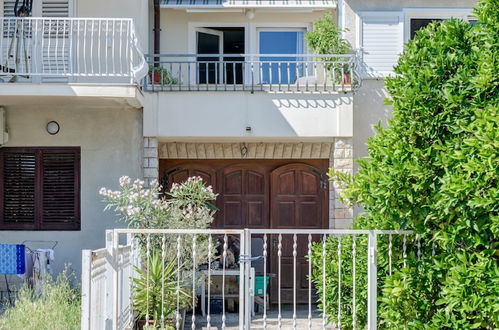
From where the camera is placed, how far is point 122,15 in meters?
12.2

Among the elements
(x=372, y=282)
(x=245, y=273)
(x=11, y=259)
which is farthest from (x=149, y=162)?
(x=372, y=282)

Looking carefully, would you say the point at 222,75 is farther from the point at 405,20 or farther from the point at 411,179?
the point at 411,179

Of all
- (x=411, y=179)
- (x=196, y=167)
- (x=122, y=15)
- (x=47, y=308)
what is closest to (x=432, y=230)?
(x=411, y=179)

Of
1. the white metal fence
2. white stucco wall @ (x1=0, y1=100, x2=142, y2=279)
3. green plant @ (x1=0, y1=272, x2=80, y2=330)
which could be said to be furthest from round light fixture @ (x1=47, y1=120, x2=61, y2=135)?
green plant @ (x1=0, y1=272, x2=80, y2=330)

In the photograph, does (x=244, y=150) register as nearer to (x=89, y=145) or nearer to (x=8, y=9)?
(x=89, y=145)

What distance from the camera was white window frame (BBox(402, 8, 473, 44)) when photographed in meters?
12.7

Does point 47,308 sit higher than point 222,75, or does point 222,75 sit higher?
point 222,75

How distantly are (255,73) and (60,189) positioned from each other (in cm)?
448

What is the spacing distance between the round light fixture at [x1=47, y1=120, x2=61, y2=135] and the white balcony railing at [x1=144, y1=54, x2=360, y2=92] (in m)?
1.81

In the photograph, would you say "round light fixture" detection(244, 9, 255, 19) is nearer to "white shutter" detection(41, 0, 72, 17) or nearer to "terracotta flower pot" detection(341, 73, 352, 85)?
"terracotta flower pot" detection(341, 73, 352, 85)

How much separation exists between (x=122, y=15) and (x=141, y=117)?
202 cm

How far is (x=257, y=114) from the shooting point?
12.0 metres

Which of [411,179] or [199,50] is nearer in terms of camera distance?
[411,179]

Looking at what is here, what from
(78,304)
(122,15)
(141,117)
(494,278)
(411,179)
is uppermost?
(122,15)
